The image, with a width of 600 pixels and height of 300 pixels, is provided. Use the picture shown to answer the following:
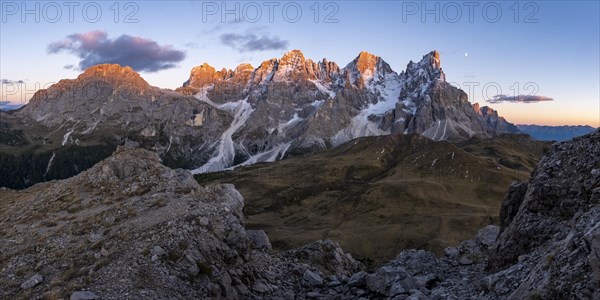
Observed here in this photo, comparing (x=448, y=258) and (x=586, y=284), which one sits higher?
(x=586, y=284)

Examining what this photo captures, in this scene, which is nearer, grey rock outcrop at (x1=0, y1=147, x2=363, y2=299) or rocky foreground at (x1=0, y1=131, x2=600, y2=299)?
rocky foreground at (x1=0, y1=131, x2=600, y2=299)

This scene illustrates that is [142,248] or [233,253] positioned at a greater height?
[142,248]

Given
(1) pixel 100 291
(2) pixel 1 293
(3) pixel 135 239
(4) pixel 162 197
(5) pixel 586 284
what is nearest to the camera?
(5) pixel 586 284

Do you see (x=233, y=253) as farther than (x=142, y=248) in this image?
Yes

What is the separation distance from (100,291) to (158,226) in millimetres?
8565

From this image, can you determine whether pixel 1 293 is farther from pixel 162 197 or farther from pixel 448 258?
pixel 448 258

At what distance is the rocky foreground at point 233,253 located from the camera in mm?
22797

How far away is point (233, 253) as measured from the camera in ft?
113

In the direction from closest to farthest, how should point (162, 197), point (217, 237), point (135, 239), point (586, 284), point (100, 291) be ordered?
point (586, 284) → point (100, 291) → point (135, 239) → point (217, 237) → point (162, 197)

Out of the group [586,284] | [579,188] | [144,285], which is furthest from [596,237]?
[144,285]

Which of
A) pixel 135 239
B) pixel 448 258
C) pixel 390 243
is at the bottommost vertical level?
pixel 390 243

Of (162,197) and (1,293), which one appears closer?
(1,293)

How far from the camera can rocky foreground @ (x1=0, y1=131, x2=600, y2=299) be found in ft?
74.8

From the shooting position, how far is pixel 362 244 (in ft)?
466
